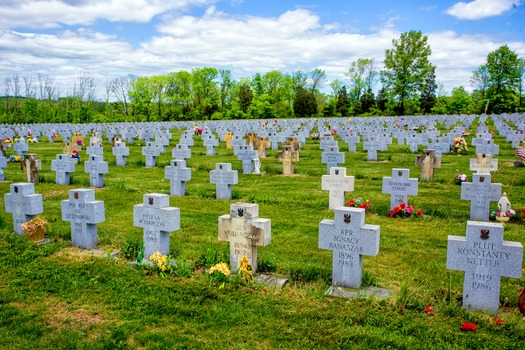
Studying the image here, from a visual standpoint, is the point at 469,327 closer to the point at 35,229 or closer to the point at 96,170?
the point at 35,229

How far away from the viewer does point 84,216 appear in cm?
793

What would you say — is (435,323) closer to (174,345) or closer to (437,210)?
(174,345)

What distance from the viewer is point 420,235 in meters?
8.75

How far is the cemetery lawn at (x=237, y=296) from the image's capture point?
4832 mm

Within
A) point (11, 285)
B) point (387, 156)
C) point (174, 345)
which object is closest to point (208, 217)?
point (11, 285)

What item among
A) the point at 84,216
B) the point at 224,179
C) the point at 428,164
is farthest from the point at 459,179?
the point at 84,216

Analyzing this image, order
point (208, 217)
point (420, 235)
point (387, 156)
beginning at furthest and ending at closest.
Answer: point (387, 156)
point (208, 217)
point (420, 235)

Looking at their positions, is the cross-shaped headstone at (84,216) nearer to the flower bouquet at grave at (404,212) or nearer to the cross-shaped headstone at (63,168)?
the flower bouquet at grave at (404,212)

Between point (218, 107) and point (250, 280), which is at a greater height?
point (218, 107)

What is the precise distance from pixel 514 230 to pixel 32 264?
842cm

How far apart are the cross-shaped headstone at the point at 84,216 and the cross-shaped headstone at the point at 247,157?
9162 mm

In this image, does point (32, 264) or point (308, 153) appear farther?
point (308, 153)

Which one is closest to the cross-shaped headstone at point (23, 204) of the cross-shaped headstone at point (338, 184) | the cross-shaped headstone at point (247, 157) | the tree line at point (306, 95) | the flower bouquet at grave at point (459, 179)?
the cross-shaped headstone at point (338, 184)

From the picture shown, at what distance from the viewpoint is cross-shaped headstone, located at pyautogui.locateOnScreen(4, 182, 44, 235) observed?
27.8 ft
